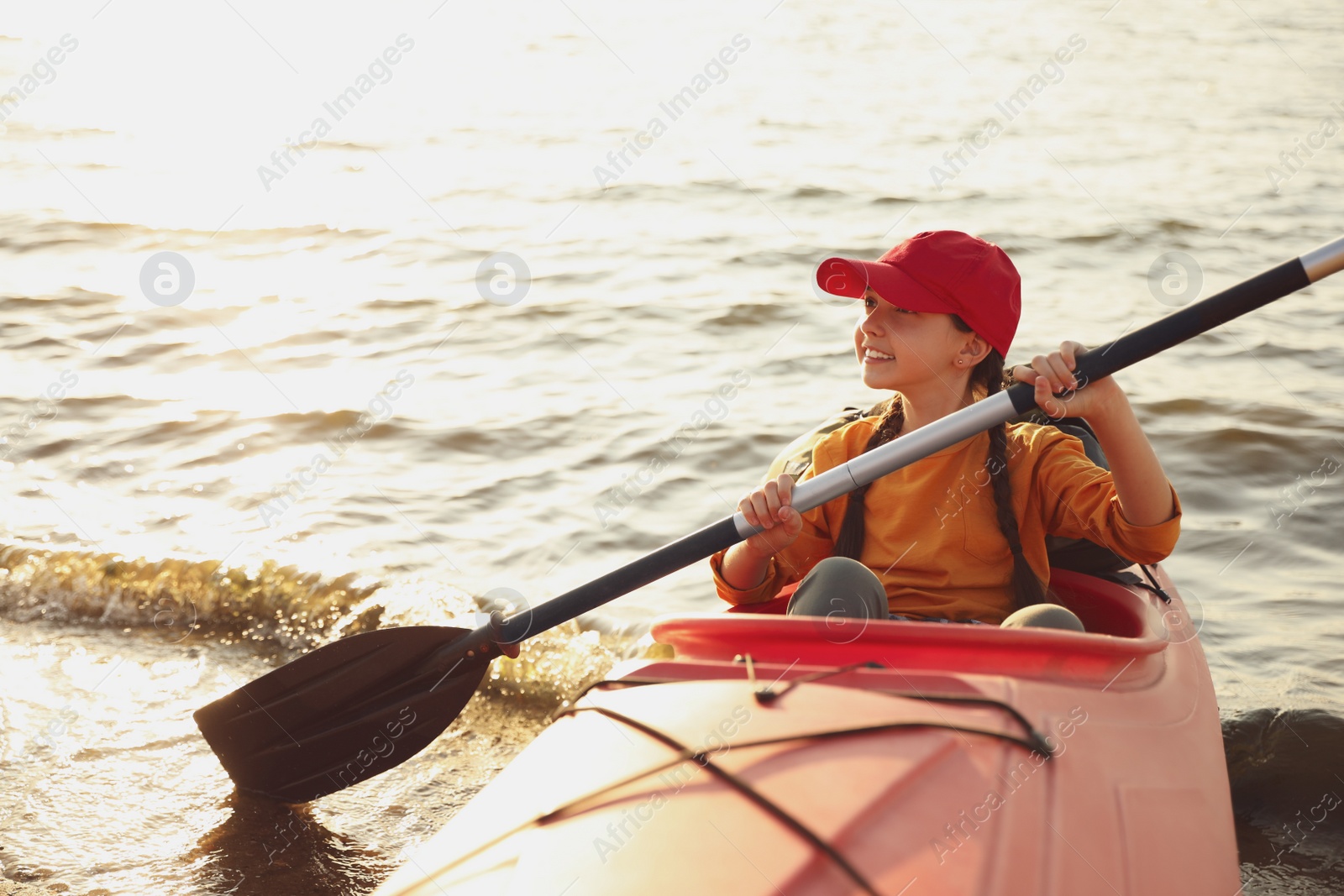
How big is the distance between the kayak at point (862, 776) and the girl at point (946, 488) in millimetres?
269

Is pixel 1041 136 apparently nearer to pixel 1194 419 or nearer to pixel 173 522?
pixel 1194 419

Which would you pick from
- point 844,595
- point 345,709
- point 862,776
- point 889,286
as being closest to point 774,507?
point 844,595

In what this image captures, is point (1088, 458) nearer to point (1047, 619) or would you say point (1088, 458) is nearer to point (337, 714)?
point (1047, 619)

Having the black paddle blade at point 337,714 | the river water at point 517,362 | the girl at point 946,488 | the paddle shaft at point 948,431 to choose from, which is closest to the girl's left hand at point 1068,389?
the paddle shaft at point 948,431

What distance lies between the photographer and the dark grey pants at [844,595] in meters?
2.10

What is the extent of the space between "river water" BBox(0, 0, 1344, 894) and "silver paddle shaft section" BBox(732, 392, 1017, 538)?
125 centimetres

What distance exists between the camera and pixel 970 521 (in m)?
2.27

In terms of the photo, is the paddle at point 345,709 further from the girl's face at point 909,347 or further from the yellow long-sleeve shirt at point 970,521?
the girl's face at point 909,347

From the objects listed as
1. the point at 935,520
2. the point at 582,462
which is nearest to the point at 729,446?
the point at 582,462

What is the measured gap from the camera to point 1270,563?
3805 mm

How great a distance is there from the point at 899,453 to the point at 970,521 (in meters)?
0.24

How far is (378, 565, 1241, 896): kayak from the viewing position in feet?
4.85

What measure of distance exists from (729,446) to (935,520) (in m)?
2.58

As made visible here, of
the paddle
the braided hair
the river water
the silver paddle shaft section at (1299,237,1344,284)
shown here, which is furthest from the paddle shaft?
the river water
